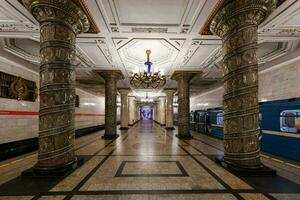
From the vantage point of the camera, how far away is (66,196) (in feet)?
8.84

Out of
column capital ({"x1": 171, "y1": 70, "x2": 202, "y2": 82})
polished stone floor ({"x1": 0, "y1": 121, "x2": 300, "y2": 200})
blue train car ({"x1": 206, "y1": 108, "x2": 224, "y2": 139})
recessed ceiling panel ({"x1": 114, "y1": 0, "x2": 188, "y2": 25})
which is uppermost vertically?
recessed ceiling panel ({"x1": 114, "y1": 0, "x2": 188, "y2": 25})

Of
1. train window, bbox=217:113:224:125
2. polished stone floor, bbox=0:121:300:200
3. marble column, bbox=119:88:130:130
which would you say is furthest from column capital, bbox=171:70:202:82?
marble column, bbox=119:88:130:130

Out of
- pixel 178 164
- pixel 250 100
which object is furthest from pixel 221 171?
pixel 250 100

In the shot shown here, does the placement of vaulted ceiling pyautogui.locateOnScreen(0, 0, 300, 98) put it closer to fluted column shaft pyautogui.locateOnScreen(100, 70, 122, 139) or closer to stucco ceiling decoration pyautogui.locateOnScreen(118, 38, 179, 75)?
stucco ceiling decoration pyautogui.locateOnScreen(118, 38, 179, 75)

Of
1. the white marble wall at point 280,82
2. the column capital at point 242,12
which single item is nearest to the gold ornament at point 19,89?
the column capital at point 242,12

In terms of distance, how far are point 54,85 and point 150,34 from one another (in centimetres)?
292

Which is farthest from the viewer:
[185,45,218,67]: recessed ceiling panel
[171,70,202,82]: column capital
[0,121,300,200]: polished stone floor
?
[171,70,202,82]: column capital

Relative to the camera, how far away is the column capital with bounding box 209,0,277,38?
11.4 feet

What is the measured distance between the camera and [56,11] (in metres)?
3.58

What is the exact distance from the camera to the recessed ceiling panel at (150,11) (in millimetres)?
3693

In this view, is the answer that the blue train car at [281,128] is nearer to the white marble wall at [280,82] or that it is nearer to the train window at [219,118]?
the white marble wall at [280,82]

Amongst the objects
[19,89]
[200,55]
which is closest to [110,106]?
[19,89]

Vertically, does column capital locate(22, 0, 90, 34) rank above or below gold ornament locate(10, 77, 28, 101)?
above

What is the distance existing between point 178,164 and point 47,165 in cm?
299
